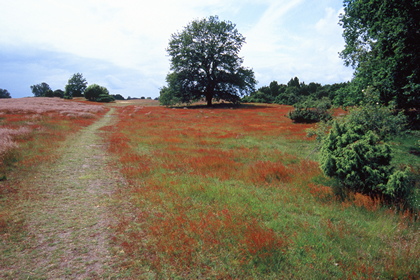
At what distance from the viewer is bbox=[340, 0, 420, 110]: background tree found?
11.2m

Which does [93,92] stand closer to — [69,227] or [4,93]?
[4,93]

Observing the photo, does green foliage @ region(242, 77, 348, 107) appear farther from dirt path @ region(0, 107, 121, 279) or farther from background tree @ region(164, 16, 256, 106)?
dirt path @ region(0, 107, 121, 279)

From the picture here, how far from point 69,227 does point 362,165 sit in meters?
8.05

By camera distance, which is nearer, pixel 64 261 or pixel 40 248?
pixel 64 261

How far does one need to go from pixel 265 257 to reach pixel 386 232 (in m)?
3.06

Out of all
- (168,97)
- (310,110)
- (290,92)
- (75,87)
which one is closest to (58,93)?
(75,87)

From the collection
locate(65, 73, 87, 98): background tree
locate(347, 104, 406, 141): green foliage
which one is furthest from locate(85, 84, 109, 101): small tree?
locate(347, 104, 406, 141): green foliage

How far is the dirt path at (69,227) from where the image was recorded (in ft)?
12.3

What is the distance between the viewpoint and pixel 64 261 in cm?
394

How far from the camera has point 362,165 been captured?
22.2ft

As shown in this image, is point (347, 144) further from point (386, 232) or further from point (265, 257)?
point (265, 257)

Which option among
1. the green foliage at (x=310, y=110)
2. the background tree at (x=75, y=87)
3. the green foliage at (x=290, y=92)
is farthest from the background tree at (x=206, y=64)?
the background tree at (x=75, y=87)

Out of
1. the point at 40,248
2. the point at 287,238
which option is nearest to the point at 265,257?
the point at 287,238

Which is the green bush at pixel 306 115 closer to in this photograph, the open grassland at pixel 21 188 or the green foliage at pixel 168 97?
the open grassland at pixel 21 188
